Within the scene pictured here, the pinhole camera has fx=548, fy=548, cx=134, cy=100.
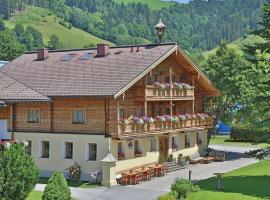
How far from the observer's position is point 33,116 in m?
39.0

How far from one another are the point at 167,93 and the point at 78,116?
7.61 m

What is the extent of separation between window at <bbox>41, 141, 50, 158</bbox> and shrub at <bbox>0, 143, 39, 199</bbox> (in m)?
13.8

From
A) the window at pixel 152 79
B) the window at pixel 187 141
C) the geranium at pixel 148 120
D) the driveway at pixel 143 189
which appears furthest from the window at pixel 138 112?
the window at pixel 187 141

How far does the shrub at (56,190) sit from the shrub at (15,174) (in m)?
1.10

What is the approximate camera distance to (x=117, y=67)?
127ft

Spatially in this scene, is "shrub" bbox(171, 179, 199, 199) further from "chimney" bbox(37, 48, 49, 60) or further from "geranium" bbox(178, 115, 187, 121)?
"chimney" bbox(37, 48, 49, 60)

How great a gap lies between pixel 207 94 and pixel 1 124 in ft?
64.6

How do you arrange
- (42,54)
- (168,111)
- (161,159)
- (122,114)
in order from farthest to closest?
(42,54) < (168,111) < (161,159) < (122,114)

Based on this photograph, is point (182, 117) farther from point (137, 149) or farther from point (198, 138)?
point (198, 138)

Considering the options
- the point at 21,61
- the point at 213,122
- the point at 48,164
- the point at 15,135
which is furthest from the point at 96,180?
the point at 213,122

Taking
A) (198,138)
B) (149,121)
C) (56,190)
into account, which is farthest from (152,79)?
(56,190)

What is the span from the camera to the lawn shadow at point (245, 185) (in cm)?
2930

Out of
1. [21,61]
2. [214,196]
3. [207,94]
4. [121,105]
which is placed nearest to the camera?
[214,196]

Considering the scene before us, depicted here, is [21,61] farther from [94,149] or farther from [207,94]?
[207,94]
